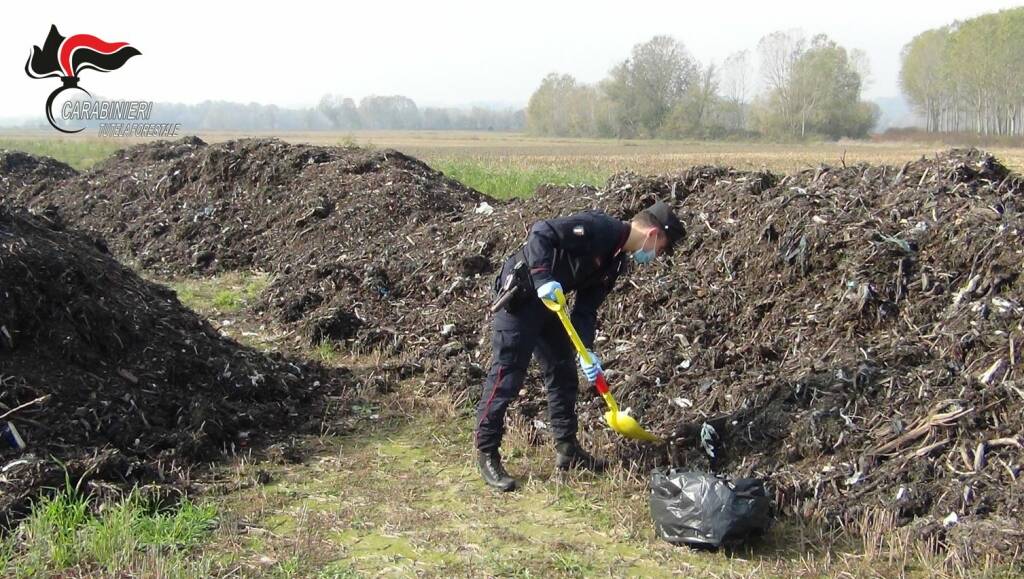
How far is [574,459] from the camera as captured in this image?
4.49 metres

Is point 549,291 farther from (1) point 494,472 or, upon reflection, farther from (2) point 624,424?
(1) point 494,472

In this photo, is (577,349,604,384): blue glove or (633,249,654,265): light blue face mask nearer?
(577,349,604,384): blue glove

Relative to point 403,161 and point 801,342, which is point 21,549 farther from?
point 403,161

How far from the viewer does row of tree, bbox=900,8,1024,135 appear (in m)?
65.7

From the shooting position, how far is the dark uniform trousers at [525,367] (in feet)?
13.7

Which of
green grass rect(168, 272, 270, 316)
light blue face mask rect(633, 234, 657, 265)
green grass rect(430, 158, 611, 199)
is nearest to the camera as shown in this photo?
light blue face mask rect(633, 234, 657, 265)

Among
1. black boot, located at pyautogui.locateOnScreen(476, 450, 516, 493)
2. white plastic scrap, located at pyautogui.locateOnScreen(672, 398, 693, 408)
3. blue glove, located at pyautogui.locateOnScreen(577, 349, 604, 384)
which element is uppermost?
blue glove, located at pyautogui.locateOnScreen(577, 349, 604, 384)

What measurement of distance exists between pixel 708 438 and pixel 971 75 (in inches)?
3031

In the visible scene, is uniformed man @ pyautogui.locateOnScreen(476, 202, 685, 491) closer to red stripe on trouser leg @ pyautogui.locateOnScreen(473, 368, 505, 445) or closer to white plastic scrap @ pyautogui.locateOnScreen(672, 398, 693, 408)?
red stripe on trouser leg @ pyautogui.locateOnScreen(473, 368, 505, 445)

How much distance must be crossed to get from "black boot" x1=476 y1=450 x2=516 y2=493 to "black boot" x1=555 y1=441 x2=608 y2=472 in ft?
1.04

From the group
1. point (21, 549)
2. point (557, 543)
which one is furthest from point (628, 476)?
point (21, 549)

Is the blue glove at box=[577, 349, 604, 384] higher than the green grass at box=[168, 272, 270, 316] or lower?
higher

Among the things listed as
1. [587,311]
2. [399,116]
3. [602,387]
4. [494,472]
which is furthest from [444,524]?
[399,116]

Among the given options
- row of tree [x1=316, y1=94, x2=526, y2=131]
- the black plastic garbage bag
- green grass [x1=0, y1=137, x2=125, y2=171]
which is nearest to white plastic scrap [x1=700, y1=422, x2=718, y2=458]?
the black plastic garbage bag
